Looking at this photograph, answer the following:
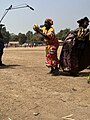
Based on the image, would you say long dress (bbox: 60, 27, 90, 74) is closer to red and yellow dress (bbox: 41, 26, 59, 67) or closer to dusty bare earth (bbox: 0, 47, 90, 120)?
red and yellow dress (bbox: 41, 26, 59, 67)

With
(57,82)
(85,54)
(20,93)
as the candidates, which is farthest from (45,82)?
(85,54)

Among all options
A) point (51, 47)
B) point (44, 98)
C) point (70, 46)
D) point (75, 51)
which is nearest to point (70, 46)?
point (70, 46)

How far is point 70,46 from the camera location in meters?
9.84

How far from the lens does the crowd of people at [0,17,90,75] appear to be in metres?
9.86

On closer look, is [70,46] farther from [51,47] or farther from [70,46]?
[51,47]

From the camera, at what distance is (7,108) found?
19.6 ft

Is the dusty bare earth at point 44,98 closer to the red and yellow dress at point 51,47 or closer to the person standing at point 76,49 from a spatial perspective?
the person standing at point 76,49

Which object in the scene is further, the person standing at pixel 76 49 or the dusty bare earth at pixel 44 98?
the person standing at pixel 76 49

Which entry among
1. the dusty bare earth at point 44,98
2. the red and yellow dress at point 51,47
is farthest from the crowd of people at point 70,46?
the dusty bare earth at point 44,98

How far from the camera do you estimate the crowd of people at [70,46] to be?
986cm

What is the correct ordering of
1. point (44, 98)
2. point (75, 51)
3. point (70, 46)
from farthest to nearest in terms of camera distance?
1. point (75, 51)
2. point (70, 46)
3. point (44, 98)

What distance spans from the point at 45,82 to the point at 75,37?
2023 mm

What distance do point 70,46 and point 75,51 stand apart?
9.6 inches

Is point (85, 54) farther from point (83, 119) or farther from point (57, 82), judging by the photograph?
point (83, 119)
